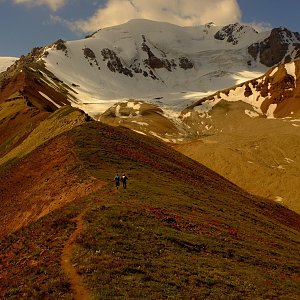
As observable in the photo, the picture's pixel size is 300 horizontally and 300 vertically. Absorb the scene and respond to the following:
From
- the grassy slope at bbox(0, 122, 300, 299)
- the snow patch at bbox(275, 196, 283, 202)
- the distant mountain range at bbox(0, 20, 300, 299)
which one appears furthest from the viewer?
the snow patch at bbox(275, 196, 283, 202)

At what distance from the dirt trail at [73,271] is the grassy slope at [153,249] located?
31 centimetres

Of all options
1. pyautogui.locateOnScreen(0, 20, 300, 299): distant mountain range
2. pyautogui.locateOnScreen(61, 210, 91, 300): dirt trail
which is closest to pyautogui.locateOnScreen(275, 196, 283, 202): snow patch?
pyautogui.locateOnScreen(0, 20, 300, 299): distant mountain range

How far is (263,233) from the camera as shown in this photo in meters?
40.1

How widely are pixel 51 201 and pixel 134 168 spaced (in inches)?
447

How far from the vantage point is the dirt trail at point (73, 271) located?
63.9 ft

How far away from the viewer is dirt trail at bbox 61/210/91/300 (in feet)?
63.9

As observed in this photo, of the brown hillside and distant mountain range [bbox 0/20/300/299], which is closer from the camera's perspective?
distant mountain range [bbox 0/20/300/299]

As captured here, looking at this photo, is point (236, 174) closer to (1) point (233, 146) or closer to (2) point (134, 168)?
(1) point (233, 146)

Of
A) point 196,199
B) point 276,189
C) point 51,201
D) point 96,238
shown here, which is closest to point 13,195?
point 51,201

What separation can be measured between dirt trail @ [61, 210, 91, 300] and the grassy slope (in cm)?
31

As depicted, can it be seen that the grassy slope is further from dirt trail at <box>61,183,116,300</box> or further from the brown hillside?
the brown hillside

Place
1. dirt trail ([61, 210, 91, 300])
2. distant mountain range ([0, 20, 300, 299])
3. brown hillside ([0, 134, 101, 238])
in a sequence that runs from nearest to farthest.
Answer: dirt trail ([61, 210, 91, 300]) → distant mountain range ([0, 20, 300, 299]) → brown hillside ([0, 134, 101, 238])

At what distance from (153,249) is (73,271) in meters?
5.81

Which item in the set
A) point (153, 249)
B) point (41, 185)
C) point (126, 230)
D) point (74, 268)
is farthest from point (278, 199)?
point (74, 268)
